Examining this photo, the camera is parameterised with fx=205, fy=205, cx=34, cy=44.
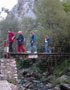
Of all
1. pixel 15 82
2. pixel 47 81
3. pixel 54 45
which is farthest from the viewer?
pixel 54 45

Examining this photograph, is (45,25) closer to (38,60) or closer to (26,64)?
(38,60)

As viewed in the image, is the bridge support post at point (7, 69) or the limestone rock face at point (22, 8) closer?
the bridge support post at point (7, 69)

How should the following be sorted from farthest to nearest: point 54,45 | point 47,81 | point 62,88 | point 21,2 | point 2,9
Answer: point 21,2 → point 2,9 → point 54,45 → point 47,81 → point 62,88

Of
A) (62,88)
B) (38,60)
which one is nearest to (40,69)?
(38,60)

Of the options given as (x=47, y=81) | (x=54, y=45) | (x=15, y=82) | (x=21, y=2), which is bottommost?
(x=47, y=81)

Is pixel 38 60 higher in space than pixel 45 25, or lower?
lower

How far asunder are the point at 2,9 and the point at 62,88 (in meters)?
27.0

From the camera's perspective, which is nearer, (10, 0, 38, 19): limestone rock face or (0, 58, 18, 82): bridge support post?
(0, 58, 18, 82): bridge support post

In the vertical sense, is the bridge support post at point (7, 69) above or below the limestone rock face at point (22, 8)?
below

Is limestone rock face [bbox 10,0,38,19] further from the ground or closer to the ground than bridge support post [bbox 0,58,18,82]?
further from the ground

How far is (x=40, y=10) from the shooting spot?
27125 mm

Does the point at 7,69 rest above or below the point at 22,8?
below

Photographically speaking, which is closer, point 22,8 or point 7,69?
point 7,69

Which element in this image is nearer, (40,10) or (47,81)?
(47,81)
